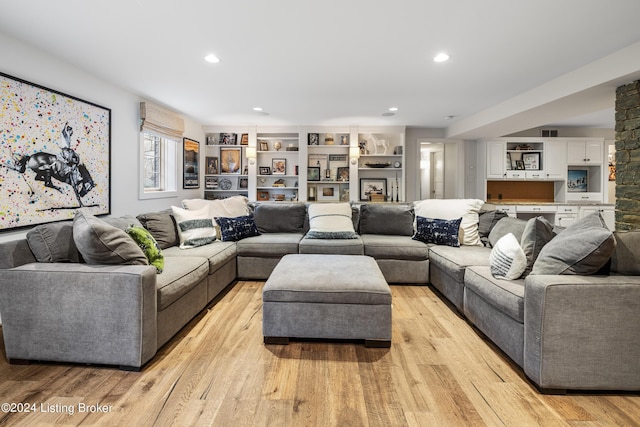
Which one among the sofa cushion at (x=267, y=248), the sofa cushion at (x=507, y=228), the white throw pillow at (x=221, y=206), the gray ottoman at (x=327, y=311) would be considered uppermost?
the white throw pillow at (x=221, y=206)

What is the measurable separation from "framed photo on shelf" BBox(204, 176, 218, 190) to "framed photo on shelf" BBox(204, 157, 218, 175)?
3.8 inches

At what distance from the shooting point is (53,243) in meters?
2.25

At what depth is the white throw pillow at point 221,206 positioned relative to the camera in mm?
4016

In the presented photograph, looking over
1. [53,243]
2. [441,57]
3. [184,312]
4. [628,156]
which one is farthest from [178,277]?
[628,156]

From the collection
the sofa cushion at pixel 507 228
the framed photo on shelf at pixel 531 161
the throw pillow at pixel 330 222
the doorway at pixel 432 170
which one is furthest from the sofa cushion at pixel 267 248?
the framed photo on shelf at pixel 531 161

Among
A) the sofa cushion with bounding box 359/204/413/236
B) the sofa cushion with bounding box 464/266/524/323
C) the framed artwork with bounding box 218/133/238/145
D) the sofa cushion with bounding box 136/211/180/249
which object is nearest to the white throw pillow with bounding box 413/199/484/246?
the sofa cushion with bounding box 359/204/413/236

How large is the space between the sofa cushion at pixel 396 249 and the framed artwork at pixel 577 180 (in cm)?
481

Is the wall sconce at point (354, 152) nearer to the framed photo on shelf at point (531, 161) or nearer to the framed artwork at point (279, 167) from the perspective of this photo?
the framed artwork at point (279, 167)

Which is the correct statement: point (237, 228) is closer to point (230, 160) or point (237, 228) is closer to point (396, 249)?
point (396, 249)

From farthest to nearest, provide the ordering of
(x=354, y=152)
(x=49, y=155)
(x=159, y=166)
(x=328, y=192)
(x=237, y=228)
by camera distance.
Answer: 1. (x=328, y=192)
2. (x=354, y=152)
3. (x=159, y=166)
4. (x=237, y=228)
5. (x=49, y=155)

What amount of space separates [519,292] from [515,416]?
703 mm

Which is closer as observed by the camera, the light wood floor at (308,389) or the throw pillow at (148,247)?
the light wood floor at (308,389)

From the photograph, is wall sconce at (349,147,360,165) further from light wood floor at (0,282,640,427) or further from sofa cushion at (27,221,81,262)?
sofa cushion at (27,221,81,262)

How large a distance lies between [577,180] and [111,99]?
803 centimetres
